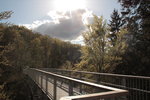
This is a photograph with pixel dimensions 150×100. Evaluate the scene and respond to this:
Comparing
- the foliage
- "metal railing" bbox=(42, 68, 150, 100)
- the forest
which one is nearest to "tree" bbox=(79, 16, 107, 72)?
the forest

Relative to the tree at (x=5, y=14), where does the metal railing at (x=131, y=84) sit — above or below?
below

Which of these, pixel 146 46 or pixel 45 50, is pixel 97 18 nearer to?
pixel 146 46

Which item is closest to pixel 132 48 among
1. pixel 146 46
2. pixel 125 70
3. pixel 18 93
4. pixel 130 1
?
pixel 146 46

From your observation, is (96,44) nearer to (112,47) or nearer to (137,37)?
(112,47)

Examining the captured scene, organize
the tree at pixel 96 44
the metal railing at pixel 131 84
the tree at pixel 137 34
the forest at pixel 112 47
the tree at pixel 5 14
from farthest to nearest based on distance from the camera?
the tree at pixel 96 44 < the tree at pixel 5 14 < the forest at pixel 112 47 < the tree at pixel 137 34 < the metal railing at pixel 131 84

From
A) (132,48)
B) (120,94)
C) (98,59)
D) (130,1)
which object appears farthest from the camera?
(132,48)

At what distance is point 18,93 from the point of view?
24391 mm

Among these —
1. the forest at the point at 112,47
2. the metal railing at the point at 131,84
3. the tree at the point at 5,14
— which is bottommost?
the metal railing at the point at 131,84

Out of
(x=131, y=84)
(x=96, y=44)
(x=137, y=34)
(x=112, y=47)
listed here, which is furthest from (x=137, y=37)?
(x=131, y=84)

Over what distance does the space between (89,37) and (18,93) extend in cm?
1682

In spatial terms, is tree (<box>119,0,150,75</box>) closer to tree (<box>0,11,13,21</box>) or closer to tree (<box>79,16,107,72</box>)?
tree (<box>79,16,107,72</box>)

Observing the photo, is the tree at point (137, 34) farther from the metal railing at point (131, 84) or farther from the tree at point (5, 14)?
the tree at point (5, 14)

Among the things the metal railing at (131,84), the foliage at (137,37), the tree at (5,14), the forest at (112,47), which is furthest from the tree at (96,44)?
the tree at (5,14)

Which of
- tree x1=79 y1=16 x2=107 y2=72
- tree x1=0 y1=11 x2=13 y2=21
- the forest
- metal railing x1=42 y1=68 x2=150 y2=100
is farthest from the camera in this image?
tree x1=79 y1=16 x2=107 y2=72
